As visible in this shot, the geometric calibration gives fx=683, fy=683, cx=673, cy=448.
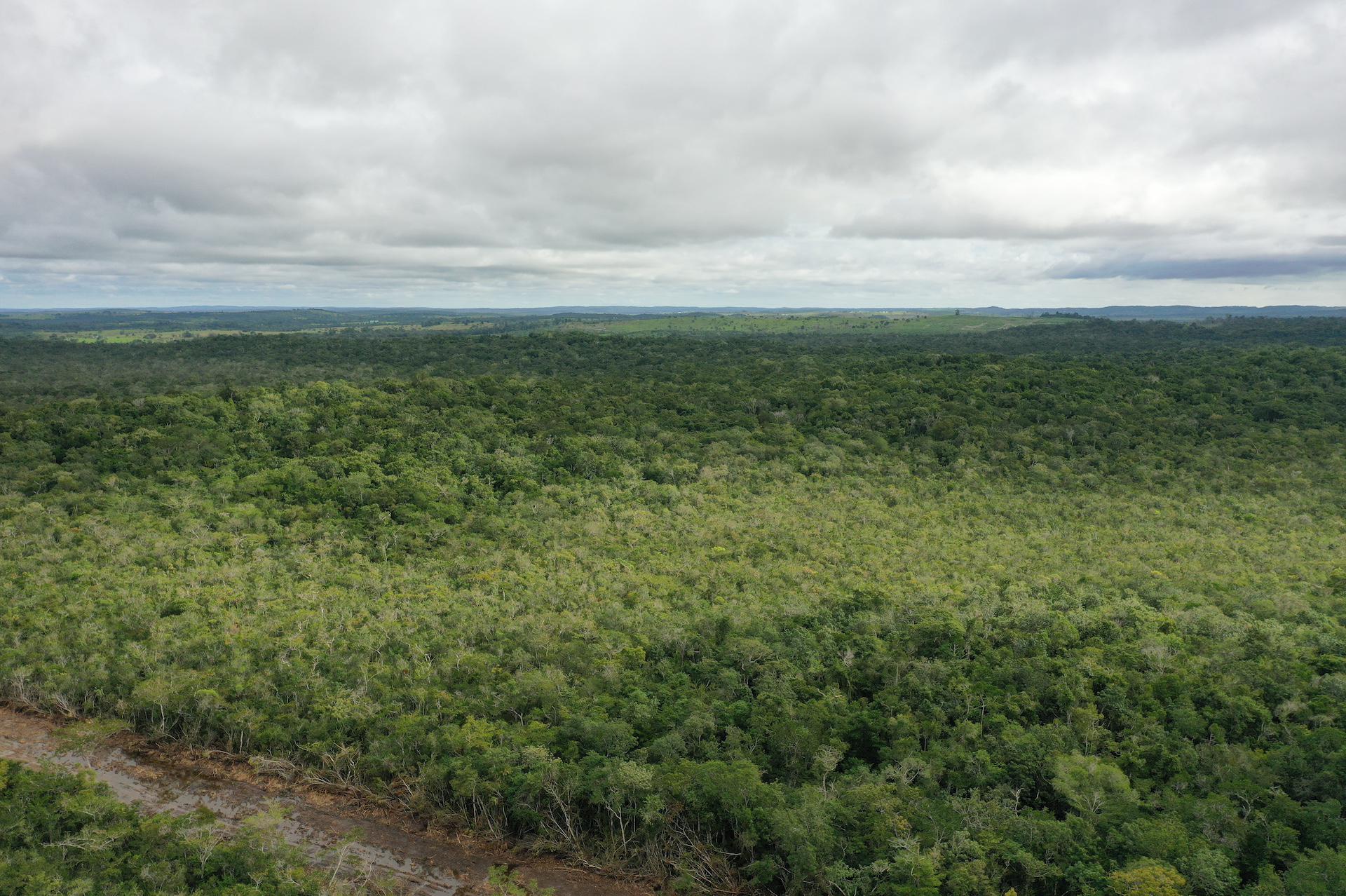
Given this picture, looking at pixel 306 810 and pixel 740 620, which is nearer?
pixel 306 810

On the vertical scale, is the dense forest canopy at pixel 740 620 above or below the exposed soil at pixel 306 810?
above

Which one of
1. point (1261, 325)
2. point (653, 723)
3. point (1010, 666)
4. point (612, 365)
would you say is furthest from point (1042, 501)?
point (1261, 325)

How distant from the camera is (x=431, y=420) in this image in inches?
2953

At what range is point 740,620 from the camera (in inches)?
1420

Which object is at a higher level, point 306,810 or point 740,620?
point 740,620

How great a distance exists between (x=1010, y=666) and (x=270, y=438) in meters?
67.7

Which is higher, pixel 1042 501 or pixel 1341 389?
pixel 1341 389

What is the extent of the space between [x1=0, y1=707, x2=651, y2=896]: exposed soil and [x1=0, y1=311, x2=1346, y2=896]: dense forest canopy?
91cm

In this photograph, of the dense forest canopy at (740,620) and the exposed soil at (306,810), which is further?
the exposed soil at (306,810)

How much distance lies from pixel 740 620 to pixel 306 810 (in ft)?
68.3

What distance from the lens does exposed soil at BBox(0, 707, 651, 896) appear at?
941 inches

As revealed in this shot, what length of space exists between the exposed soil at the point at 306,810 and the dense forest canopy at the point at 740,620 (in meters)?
0.91

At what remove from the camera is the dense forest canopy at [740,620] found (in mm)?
22891

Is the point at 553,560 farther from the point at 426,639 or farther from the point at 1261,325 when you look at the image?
the point at 1261,325
